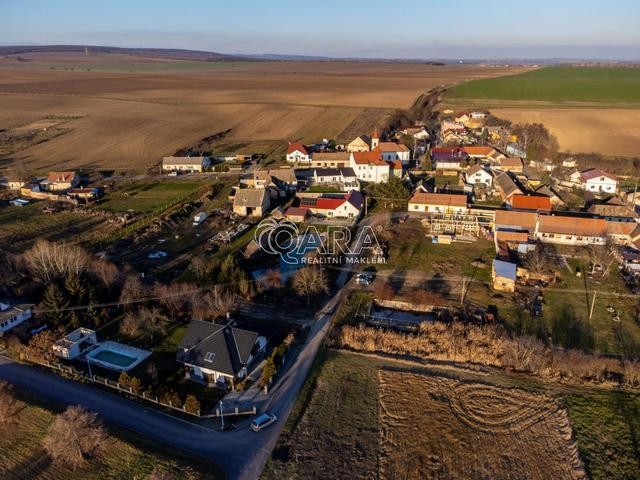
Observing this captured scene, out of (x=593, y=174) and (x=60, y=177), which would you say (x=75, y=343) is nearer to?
(x=60, y=177)

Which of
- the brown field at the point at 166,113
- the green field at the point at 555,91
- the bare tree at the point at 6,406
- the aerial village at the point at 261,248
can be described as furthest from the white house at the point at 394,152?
the green field at the point at 555,91

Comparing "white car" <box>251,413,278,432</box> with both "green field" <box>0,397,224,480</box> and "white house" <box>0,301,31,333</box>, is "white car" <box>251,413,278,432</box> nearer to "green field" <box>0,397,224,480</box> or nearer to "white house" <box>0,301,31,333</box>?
"green field" <box>0,397,224,480</box>

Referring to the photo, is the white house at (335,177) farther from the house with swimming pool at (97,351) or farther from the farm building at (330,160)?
the house with swimming pool at (97,351)

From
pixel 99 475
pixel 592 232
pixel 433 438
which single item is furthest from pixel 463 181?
pixel 99 475

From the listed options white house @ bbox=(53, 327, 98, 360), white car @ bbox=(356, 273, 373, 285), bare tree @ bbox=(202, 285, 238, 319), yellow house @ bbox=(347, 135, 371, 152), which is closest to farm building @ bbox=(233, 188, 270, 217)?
white car @ bbox=(356, 273, 373, 285)

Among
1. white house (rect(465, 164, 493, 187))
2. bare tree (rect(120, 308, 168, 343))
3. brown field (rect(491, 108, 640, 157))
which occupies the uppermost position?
brown field (rect(491, 108, 640, 157))
